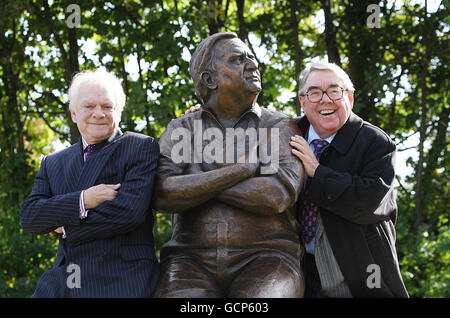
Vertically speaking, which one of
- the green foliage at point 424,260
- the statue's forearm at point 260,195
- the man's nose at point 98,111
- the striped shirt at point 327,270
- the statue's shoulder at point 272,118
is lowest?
the green foliage at point 424,260

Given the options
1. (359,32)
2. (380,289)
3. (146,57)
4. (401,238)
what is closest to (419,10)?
(359,32)

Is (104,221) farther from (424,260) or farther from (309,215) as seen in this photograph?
(424,260)

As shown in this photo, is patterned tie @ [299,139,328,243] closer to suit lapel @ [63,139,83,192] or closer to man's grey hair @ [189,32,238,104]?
man's grey hair @ [189,32,238,104]

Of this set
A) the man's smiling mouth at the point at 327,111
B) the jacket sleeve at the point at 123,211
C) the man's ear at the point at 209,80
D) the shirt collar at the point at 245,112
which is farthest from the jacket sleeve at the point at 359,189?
the jacket sleeve at the point at 123,211

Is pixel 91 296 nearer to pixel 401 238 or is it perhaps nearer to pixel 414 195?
pixel 401 238

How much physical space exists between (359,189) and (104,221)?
5.08ft

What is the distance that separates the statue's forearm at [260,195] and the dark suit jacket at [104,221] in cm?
52

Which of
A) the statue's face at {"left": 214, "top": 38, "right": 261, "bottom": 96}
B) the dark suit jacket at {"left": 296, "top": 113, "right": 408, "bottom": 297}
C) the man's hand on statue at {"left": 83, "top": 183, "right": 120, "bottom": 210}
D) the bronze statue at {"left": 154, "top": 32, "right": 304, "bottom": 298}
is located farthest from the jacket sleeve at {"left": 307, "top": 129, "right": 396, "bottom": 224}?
the man's hand on statue at {"left": 83, "top": 183, "right": 120, "bottom": 210}

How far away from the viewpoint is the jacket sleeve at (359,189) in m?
3.92

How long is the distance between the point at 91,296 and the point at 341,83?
6.89 feet

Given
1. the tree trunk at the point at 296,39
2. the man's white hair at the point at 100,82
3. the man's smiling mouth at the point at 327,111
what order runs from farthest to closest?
the tree trunk at the point at 296,39 → the man's smiling mouth at the point at 327,111 → the man's white hair at the point at 100,82

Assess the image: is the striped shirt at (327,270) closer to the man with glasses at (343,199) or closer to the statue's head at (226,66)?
the man with glasses at (343,199)

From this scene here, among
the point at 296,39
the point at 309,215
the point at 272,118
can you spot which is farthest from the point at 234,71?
the point at 296,39

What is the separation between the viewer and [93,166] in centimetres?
398
